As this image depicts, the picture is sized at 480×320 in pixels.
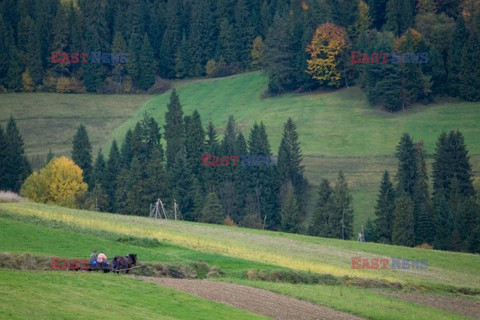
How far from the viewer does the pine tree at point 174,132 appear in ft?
431

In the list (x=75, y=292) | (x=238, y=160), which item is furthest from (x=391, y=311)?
(x=238, y=160)

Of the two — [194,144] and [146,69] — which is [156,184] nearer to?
[194,144]

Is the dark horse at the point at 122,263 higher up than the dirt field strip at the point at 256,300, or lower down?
higher up

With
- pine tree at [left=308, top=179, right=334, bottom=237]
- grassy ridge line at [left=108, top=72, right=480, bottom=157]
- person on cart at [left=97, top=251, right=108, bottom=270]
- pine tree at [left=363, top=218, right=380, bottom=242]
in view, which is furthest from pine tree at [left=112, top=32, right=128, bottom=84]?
person on cart at [left=97, top=251, right=108, bottom=270]

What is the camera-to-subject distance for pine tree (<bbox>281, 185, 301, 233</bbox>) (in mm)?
113188

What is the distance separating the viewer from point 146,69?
190 meters

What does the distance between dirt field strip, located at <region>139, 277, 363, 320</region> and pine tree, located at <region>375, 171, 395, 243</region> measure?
194ft

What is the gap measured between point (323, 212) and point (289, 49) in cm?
6694

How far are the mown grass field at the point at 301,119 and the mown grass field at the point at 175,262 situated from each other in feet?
126

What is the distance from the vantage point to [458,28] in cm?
15712

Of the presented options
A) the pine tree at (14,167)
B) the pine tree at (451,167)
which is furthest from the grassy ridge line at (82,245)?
the pine tree at (14,167)

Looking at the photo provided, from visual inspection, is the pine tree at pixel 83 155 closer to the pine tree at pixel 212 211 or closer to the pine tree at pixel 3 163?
the pine tree at pixel 3 163

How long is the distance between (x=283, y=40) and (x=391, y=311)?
5082 inches

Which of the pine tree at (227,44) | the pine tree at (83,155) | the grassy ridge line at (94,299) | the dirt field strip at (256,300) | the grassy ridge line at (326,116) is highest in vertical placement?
the pine tree at (227,44)
